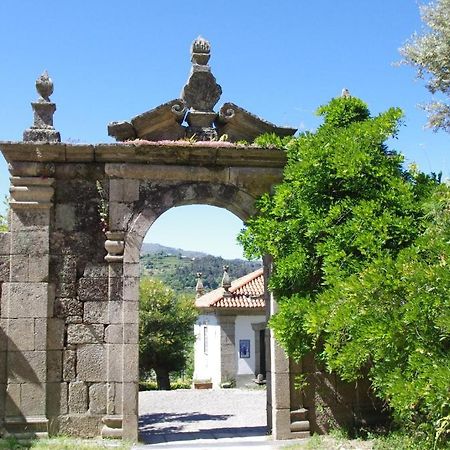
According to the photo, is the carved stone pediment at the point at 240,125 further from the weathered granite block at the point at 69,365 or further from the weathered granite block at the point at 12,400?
the weathered granite block at the point at 12,400

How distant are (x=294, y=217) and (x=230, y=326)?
1687cm

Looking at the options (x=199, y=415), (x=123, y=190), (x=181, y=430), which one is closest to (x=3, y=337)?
(x=123, y=190)

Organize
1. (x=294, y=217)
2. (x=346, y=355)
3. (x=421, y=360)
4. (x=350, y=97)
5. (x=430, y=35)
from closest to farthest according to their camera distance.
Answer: (x=421, y=360) < (x=346, y=355) < (x=294, y=217) < (x=350, y=97) < (x=430, y=35)

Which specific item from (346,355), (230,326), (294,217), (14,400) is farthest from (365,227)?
(230,326)

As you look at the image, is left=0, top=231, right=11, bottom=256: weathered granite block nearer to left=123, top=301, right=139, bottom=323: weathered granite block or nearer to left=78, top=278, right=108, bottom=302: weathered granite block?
left=78, top=278, right=108, bottom=302: weathered granite block

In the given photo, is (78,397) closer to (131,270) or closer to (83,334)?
(83,334)

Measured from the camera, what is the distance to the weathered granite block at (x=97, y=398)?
8.07m

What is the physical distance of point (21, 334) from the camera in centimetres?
805

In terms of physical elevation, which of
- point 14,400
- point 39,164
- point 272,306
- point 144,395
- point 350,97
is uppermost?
point 350,97

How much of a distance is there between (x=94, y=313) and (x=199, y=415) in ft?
15.6

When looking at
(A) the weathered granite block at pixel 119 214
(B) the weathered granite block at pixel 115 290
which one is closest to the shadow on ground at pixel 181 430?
(B) the weathered granite block at pixel 115 290

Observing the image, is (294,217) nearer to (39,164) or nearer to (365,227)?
(365,227)

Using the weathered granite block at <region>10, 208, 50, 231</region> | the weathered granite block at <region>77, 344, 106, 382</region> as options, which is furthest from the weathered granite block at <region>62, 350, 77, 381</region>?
the weathered granite block at <region>10, 208, 50, 231</region>

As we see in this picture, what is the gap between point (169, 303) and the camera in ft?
84.0
